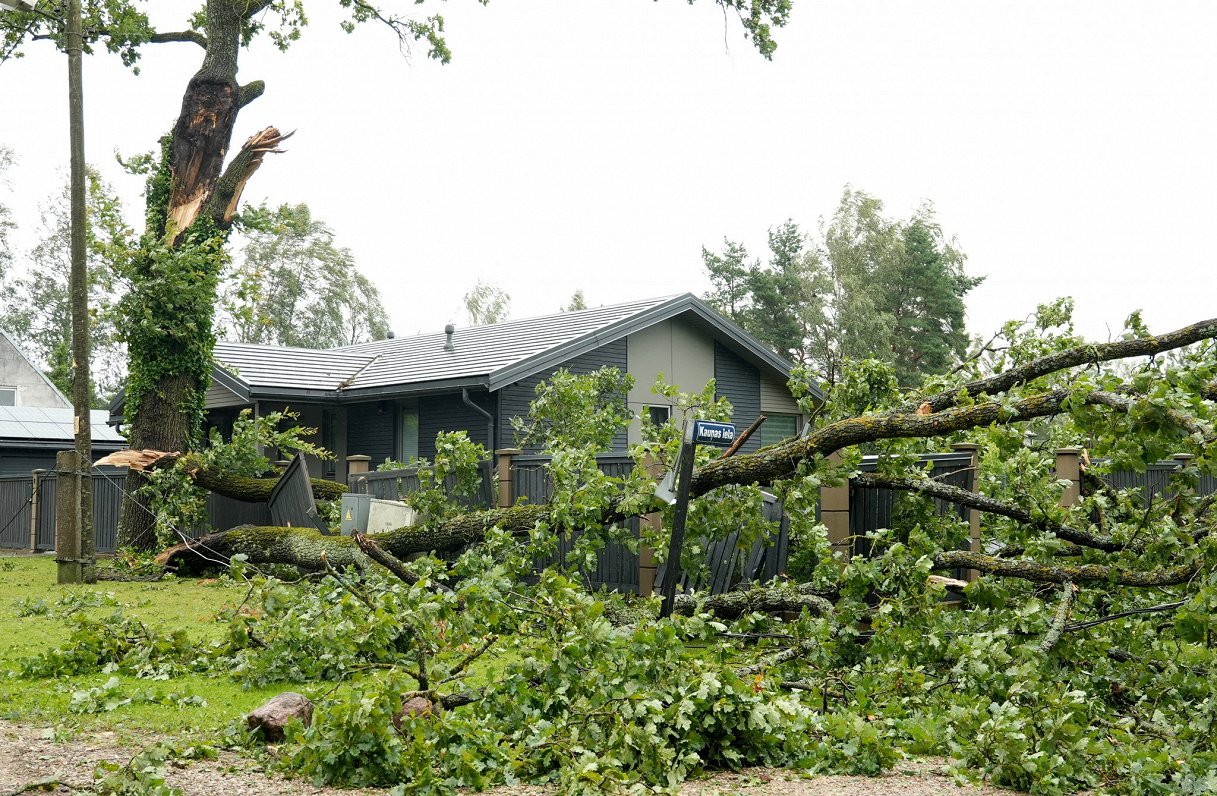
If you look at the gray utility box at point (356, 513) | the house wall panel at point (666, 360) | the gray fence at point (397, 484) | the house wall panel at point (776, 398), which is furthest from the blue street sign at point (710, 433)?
the house wall panel at point (776, 398)

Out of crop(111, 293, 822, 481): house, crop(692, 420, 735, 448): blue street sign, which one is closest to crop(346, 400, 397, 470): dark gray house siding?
crop(111, 293, 822, 481): house

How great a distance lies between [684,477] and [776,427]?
52.0 ft

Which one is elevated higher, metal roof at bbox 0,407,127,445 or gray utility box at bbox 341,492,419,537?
metal roof at bbox 0,407,127,445

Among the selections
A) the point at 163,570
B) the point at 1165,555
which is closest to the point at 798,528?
the point at 1165,555

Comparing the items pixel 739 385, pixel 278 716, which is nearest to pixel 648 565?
pixel 278 716

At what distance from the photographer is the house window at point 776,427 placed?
22.6 metres

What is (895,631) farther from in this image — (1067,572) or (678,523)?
(678,523)

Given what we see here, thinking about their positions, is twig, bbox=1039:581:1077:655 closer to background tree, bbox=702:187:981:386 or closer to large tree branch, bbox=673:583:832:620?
large tree branch, bbox=673:583:832:620

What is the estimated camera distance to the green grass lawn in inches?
221

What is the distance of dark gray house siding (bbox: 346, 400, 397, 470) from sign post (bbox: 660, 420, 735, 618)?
42.9 ft

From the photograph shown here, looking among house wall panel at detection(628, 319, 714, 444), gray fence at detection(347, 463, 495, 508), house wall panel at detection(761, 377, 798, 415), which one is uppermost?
house wall panel at detection(628, 319, 714, 444)

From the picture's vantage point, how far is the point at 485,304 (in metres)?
61.7

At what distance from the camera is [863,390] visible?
9.18 meters

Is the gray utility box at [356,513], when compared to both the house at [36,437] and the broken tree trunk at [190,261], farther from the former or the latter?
the house at [36,437]
